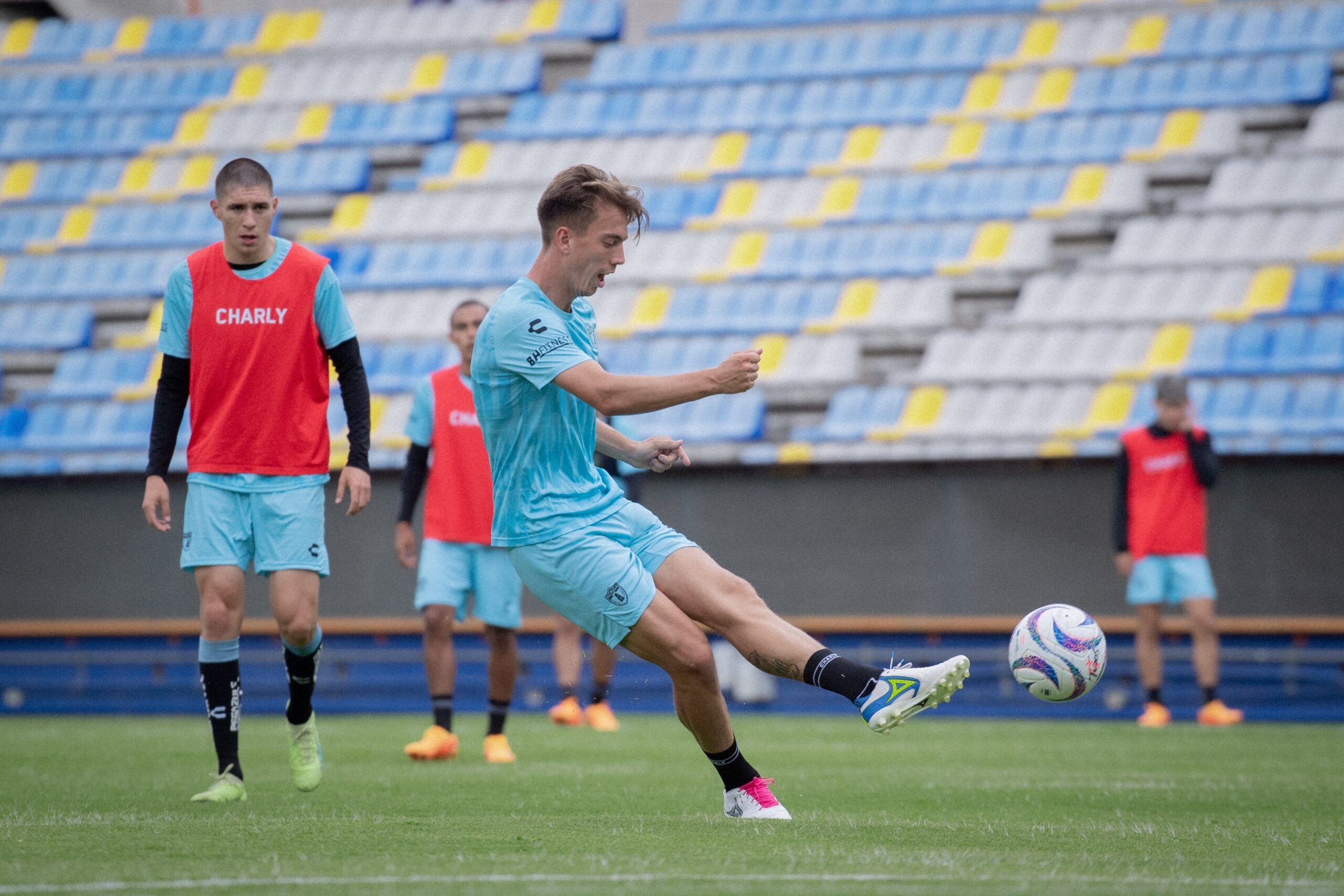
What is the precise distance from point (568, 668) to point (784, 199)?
323 inches

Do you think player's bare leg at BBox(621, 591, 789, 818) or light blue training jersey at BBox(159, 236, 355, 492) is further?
light blue training jersey at BBox(159, 236, 355, 492)

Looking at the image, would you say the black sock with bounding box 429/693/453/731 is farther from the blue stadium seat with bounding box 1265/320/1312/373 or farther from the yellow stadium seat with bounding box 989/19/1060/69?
the yellow stadium seat with bounding box 989/19/1060/69

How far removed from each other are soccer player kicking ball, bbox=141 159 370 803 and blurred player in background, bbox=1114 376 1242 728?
7.20 meters

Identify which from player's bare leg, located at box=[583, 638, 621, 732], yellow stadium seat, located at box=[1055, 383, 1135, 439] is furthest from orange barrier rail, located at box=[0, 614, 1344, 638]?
player's bare leg, located at box=[583, 638, 621, 732]

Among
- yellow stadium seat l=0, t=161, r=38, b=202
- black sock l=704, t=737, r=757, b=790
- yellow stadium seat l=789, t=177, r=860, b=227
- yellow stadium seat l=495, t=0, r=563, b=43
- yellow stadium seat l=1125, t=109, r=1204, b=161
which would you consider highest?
yellow stadium seat l=495, t=0, r=563, b=43

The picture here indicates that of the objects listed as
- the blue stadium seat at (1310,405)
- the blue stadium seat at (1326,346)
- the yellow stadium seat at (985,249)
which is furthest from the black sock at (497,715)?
the yellow stadium seat at (985,249)

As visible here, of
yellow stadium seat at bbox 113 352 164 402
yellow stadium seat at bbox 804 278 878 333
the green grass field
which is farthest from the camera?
yellow stadium seat at bbox 113 352 164 402

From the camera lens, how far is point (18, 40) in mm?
24547

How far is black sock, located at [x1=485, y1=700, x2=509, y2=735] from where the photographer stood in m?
8.66

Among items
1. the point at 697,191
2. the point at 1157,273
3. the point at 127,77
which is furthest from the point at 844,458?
the point at 127,77

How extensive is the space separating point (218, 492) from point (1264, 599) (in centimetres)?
949

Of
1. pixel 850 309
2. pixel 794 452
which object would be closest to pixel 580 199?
pixel 794 452

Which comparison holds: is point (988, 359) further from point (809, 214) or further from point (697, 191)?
point (697, 191)

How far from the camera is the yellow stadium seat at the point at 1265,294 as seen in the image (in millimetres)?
15258
